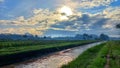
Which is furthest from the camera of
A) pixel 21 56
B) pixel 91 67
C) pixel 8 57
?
pixel 21 56

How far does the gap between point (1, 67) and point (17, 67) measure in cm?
339

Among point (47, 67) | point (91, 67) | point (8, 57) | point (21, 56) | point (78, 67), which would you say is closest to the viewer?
point (91, 67)

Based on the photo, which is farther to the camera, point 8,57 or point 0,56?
point 8,57

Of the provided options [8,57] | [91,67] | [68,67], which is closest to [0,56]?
[8,57]

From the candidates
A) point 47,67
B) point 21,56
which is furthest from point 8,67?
point 21,56

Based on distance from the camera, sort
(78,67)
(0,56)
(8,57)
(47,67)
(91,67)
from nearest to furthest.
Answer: (91,67) < (78,67) < (47,67) < (0,56) < (8,57)

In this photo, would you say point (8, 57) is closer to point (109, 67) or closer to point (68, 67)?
point (68, 67)

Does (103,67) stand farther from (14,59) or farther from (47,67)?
(14,59)

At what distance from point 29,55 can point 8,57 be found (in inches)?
609

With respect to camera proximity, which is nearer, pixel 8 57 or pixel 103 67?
pixel 103 67

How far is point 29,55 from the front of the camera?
79688 mm

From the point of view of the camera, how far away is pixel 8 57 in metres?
64.7

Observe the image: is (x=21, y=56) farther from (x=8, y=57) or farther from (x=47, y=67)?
(x=47, y=67)

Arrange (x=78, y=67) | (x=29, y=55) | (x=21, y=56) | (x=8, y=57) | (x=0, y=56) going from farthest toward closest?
(x=29, y=55), (x=21, y=56), (x=8, y=57), (x=0, y=56), (x=78, y=67)
